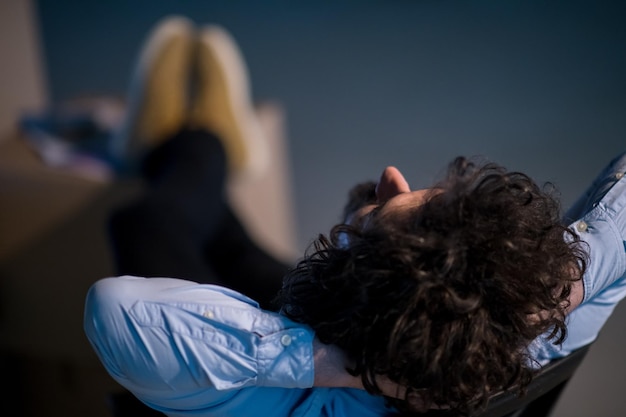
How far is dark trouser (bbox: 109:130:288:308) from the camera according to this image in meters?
0.99

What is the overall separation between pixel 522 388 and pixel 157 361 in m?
0.33

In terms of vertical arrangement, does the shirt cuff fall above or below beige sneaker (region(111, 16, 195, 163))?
below

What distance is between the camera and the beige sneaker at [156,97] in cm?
147

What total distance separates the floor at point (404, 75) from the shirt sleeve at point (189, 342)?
4.34 feet

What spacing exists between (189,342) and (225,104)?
1007mm

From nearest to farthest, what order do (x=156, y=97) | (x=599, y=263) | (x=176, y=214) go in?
(x=599, y=263) → (x=176, y=214) → (x=156, y=97)

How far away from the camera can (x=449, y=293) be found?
54 centimetres

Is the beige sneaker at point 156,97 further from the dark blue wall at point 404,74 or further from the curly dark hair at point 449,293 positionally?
the curly dark hair at point 449,293

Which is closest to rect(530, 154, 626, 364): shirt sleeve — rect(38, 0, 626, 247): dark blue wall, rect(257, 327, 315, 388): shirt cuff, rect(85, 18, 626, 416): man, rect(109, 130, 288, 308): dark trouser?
rect(85, 18, 626, 416): man

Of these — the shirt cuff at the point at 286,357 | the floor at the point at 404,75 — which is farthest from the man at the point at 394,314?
the floor at the point at 404,75

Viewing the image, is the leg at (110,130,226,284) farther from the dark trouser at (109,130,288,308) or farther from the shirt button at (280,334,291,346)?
the shirt button at (280,334,291,346)

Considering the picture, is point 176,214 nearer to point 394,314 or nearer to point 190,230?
point 190,230

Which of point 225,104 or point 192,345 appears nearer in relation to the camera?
point 192,345

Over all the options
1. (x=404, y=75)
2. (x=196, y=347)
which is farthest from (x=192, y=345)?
(x=404, y=75)
